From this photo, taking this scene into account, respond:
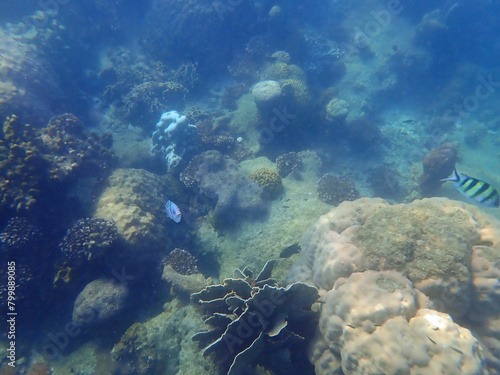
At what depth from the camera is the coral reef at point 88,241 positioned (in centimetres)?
570

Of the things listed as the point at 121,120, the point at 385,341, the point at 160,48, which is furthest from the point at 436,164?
the point at 160,48

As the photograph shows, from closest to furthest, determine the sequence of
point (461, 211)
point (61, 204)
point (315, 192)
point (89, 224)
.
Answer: point (461, 211) < point (89, 224) < point (61, 204) < point (315, 192)

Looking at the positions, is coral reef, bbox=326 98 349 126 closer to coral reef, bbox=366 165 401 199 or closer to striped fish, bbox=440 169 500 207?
coral reef, bbox=366 165 401 199

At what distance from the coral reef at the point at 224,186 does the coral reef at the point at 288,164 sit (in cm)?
148

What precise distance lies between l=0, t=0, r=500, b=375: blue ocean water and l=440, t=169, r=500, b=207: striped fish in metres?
0.06

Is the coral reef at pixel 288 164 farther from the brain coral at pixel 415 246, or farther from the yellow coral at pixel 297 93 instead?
the brain coral at pixel 415 246

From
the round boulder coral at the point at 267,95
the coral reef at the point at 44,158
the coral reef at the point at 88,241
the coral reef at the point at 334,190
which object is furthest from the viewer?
the round boulder coral at the point at 267,95

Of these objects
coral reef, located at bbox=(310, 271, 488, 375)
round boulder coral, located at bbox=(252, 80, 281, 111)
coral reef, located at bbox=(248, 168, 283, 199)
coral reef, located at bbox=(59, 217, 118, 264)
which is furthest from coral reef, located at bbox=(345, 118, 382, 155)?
coral reef, located at bbox=(59, 217, 118, 264)

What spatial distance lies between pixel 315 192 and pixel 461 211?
4.23 meters

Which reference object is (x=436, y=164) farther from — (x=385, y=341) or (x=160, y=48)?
(x=160, y=48)

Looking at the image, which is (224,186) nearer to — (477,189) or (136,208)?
(136,208)

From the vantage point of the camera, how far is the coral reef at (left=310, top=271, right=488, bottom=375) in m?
2.47

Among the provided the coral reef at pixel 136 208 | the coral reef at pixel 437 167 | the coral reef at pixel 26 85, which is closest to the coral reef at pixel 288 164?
the coral reef at pixel 136 208

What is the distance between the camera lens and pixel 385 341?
8.78 ft
